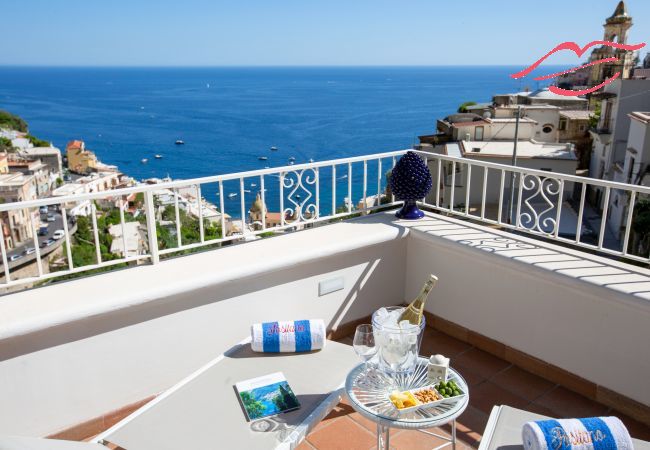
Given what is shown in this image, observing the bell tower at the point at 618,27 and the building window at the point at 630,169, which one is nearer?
the building window at the point at 630,169

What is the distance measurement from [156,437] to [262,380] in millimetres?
449

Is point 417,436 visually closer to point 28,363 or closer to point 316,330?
point 316,330

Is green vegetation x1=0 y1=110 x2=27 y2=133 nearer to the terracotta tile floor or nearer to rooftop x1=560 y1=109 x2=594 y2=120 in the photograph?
rooftop x1=560 y1=109 x2=594 y2=120

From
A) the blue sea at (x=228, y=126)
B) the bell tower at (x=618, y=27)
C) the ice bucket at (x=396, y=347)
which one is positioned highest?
the bell tower at (x=618, y=27)

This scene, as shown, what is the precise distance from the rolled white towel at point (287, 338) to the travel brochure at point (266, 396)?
0.59 feet

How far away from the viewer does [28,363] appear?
244 centimetres

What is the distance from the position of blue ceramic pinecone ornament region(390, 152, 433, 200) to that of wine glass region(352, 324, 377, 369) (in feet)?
6.35

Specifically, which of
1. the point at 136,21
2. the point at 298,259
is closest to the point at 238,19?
the point at 136,21

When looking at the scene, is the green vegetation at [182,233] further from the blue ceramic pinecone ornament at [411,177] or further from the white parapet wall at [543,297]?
the white parapet wall at [543,297]

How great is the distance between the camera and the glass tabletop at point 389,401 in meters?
1.69

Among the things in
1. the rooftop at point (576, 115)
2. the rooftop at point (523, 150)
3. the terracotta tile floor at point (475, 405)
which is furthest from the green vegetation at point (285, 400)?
the rooftop at point (576, 115)

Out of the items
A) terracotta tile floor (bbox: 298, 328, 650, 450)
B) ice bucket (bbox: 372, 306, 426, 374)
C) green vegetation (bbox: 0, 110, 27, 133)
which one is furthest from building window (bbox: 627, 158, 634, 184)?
green vegetation (bbox: 0, 110, 27, 133)

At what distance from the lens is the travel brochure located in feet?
6.00

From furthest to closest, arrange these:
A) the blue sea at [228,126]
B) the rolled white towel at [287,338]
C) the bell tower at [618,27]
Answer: the blue sea at [228,126] < the bell tower at [618,27] < the rolled white towel at [287,338]
